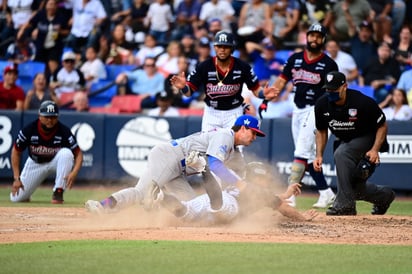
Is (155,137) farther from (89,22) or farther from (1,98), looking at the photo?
(89,22)

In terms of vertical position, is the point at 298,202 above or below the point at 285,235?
below

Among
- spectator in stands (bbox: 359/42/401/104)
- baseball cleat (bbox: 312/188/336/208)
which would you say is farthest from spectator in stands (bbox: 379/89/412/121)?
baseball cleat (bbox: 312/188/336/208)

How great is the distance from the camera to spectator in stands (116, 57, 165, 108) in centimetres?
1947

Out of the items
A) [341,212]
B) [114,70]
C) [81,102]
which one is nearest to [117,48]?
[114,70]

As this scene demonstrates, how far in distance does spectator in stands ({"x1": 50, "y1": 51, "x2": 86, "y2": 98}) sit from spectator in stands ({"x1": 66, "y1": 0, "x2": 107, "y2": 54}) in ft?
6.00

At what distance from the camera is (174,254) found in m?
8.32

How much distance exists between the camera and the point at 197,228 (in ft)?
33.9

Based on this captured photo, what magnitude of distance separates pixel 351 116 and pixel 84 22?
37.8ft

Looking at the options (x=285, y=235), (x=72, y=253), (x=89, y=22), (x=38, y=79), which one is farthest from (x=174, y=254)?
(x=89, y=22)

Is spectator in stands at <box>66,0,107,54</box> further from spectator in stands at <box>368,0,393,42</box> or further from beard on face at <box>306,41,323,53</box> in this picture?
beard on face at <box>306,41,323,53</box>

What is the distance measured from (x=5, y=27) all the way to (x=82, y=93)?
5791 millimetres

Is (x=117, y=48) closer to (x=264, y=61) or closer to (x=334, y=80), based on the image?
(x=264, y=61)

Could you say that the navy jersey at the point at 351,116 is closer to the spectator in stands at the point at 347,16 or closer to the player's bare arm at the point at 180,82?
the player's bare arm at the point at 180,82

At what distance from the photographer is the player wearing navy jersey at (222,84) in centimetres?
1273
